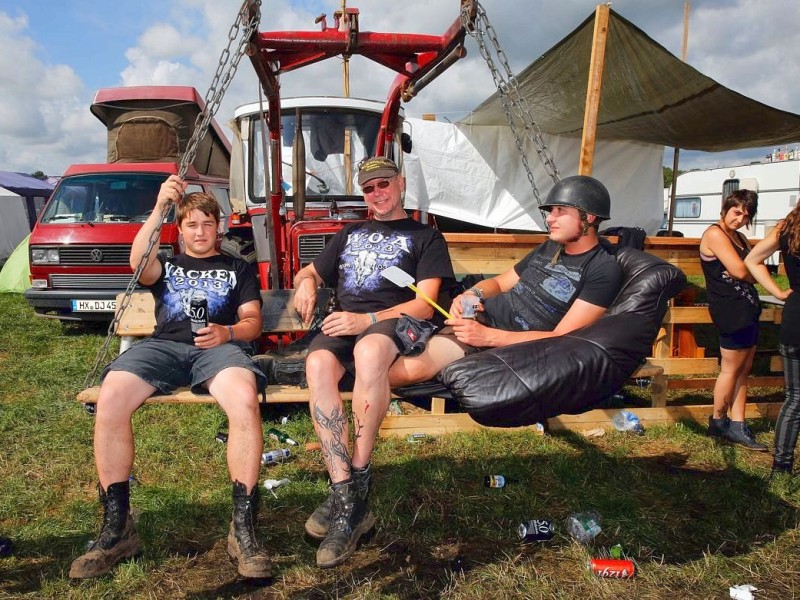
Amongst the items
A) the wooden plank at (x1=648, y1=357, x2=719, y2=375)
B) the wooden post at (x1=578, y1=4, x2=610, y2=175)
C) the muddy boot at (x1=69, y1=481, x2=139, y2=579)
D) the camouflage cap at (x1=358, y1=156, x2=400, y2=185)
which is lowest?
the muddy boot at (x1=69, y1=481, x2=139, y2=579)

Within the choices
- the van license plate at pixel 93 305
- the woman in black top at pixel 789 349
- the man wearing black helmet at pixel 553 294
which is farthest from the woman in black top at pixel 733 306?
the van license plate at pixel 93 305

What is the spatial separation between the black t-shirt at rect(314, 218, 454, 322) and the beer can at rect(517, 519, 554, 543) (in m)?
1.36

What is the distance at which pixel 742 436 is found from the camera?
447 cm

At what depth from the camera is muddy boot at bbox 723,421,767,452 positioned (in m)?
4.39

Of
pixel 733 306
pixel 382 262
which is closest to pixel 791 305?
pixel 733 306

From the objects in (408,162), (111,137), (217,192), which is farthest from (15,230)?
(408,162)

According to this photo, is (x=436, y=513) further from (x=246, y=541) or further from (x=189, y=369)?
(x=189, y=369)

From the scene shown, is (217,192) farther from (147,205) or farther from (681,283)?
(681,283)

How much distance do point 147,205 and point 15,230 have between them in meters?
12.8

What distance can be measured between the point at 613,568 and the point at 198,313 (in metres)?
2.37

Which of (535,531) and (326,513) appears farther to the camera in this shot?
(535,531)

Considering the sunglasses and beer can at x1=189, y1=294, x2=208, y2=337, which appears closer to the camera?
beer can at x1=189, y1=294, x2=208, y2=337

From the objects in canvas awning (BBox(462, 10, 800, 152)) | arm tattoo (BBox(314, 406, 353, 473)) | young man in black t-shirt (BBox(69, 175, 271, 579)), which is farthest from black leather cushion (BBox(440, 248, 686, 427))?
canvas awning (BBox(462, 10, 800, 152))

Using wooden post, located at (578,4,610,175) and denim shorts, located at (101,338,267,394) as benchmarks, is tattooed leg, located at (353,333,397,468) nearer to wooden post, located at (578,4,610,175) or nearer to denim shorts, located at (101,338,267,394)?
denim shorts, located at (101,338,267,394)
